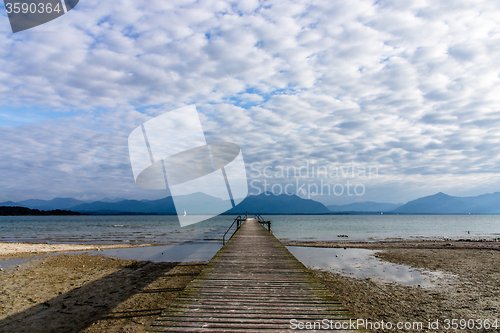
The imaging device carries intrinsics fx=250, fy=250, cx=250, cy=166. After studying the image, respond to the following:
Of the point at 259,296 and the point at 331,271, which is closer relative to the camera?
the point at 259,296

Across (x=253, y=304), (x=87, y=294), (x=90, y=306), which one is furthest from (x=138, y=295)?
(x=253, y=304)

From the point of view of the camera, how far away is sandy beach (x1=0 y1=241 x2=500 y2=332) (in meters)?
7.87

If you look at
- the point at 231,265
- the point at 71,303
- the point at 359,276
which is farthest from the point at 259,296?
the point at 359,276

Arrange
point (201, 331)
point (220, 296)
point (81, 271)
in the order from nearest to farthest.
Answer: point (201, 331) < point (220, 296) < point (81, 271)

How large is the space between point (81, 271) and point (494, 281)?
21.1 m

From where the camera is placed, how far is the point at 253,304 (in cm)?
415

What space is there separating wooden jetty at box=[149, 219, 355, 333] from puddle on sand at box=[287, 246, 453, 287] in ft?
29.3

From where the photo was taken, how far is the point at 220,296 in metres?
4.52

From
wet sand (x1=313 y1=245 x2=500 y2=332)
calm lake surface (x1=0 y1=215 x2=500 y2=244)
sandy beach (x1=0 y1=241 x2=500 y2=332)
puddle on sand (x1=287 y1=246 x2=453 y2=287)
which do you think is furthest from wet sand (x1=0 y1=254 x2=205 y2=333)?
calm lake surface (x1=0 y1=215 x2=500 y2=244)

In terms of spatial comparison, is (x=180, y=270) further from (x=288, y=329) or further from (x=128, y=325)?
(x=288, y=329)

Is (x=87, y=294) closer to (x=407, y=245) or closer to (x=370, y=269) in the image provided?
(x=370, y=269)

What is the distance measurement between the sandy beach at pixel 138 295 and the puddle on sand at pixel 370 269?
79 centimetres

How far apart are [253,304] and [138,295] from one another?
819 cm

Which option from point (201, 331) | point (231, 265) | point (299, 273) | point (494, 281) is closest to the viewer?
point (201, 331)
